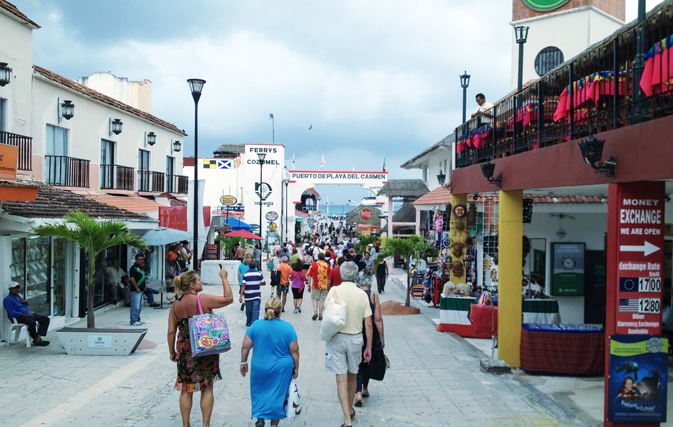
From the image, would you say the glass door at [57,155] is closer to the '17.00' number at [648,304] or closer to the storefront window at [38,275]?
the storefront window at [38,275]

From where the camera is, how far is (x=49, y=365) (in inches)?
363

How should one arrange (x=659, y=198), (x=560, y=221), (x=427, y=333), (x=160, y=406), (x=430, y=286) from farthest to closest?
(x=430, y=286)
(x=560, y=221)
(x=427, y=333)
(x=160, y=406)
(x=659, y=198)

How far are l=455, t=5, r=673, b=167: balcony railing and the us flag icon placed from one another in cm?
194

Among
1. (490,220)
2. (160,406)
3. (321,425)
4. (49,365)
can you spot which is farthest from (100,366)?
(490,220)

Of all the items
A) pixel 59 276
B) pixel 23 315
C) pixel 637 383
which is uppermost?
pixel 59 276

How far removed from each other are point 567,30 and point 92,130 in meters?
15.7

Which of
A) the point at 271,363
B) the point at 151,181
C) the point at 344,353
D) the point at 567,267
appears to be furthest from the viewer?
the point at 151,181

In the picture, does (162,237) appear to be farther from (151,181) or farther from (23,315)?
(151,181)

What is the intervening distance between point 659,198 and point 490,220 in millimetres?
7836

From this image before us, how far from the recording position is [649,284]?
6.24 metres

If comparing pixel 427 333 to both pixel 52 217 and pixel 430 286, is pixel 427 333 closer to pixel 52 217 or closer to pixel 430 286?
pixel 430 286

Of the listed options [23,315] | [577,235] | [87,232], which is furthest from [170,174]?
[577,235]

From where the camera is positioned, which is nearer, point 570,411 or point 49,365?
point 570,411

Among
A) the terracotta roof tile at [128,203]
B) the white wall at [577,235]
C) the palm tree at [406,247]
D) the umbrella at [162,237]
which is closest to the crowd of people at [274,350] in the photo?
the white wall at [577,235]
